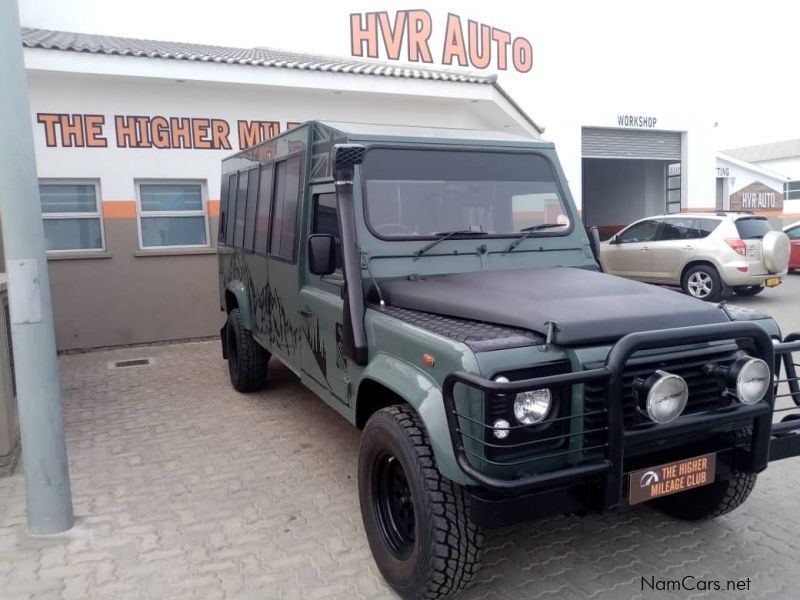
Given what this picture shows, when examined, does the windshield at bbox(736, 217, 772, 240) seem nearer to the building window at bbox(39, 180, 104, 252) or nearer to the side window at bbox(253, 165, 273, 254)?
the side window at bbox(253, 165, 273, 254)

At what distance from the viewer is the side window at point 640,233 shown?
39.8ft

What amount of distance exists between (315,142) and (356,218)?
845mm

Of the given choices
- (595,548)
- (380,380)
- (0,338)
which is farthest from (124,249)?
(595,548)

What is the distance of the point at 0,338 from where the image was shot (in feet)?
14.8

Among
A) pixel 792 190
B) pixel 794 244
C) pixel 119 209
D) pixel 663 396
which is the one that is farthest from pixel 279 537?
pixel 792 190

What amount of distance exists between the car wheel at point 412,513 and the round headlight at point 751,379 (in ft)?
3.90

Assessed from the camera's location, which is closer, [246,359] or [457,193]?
[457,193]

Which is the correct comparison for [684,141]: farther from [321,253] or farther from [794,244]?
[321,253]

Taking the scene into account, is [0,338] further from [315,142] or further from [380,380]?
[380,380]

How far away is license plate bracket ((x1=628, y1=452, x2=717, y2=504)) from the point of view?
2.60 meters

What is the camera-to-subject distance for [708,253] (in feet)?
36.7

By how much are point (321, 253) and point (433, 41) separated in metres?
11.6

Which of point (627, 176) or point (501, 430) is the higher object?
point (627, 176)

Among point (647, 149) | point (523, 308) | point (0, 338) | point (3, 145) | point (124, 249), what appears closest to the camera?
point (523, 308)
